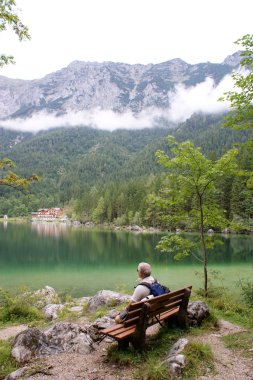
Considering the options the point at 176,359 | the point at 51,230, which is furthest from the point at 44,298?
the point at 51,230

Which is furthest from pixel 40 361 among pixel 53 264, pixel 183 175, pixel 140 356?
pixel 53 264

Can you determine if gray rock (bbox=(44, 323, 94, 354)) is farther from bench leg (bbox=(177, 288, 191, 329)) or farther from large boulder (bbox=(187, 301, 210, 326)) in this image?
large boulder (bbox=(187, 301, 210, 326))

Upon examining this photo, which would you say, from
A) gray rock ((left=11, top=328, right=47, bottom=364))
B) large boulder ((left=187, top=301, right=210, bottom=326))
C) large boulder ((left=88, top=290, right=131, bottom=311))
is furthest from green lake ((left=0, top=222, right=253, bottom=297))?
gray rock ((left=11, top=328, right=47, bottom=364))

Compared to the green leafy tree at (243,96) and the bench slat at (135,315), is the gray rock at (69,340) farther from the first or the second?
the green leafy tree at (243,96)

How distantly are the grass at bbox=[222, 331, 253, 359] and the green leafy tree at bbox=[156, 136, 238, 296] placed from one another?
502cm

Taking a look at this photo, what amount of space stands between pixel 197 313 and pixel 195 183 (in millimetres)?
6129

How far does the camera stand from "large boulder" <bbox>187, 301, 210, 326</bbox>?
30.4 feet

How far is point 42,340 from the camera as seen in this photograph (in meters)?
8.07

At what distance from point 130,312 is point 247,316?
5910 millimetres

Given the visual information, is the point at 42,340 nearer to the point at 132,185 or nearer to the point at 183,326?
the point at 183,326

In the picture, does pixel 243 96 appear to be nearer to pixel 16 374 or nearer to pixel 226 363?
pixel 226 363

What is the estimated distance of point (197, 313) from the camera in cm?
941

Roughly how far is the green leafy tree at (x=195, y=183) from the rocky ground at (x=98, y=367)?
634 cm

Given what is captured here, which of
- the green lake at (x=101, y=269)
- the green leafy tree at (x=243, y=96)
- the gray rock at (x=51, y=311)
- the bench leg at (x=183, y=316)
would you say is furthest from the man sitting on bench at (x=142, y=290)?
the green lake at (x=101, y=269)
